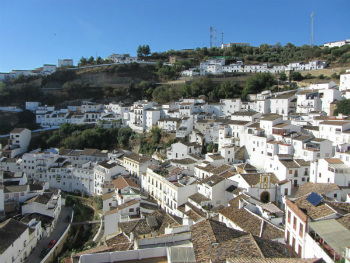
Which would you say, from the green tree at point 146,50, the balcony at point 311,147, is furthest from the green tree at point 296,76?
the green tree at point 146,50

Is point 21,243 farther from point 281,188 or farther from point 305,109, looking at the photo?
point 305,109

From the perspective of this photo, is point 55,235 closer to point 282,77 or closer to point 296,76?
point 282,77

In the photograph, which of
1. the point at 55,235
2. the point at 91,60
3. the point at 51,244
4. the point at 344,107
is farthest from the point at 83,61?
the point at 344,107

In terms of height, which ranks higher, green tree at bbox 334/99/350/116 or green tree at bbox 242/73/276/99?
green tree at bbox 242/73/276/99

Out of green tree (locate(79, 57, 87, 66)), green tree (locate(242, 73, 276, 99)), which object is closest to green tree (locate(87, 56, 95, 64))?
green tree (locate(79, 57, 87, 66))

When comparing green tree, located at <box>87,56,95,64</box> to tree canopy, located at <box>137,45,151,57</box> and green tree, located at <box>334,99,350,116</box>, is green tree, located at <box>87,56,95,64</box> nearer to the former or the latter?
tree canopy, located at <box>137,45,151,57</box>

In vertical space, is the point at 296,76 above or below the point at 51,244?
above

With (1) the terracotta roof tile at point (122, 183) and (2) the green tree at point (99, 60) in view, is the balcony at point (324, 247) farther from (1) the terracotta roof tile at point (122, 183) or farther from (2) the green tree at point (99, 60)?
(2) the green tree at point (99, 60)

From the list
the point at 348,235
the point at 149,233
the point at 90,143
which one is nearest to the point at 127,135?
the point at 90,143
